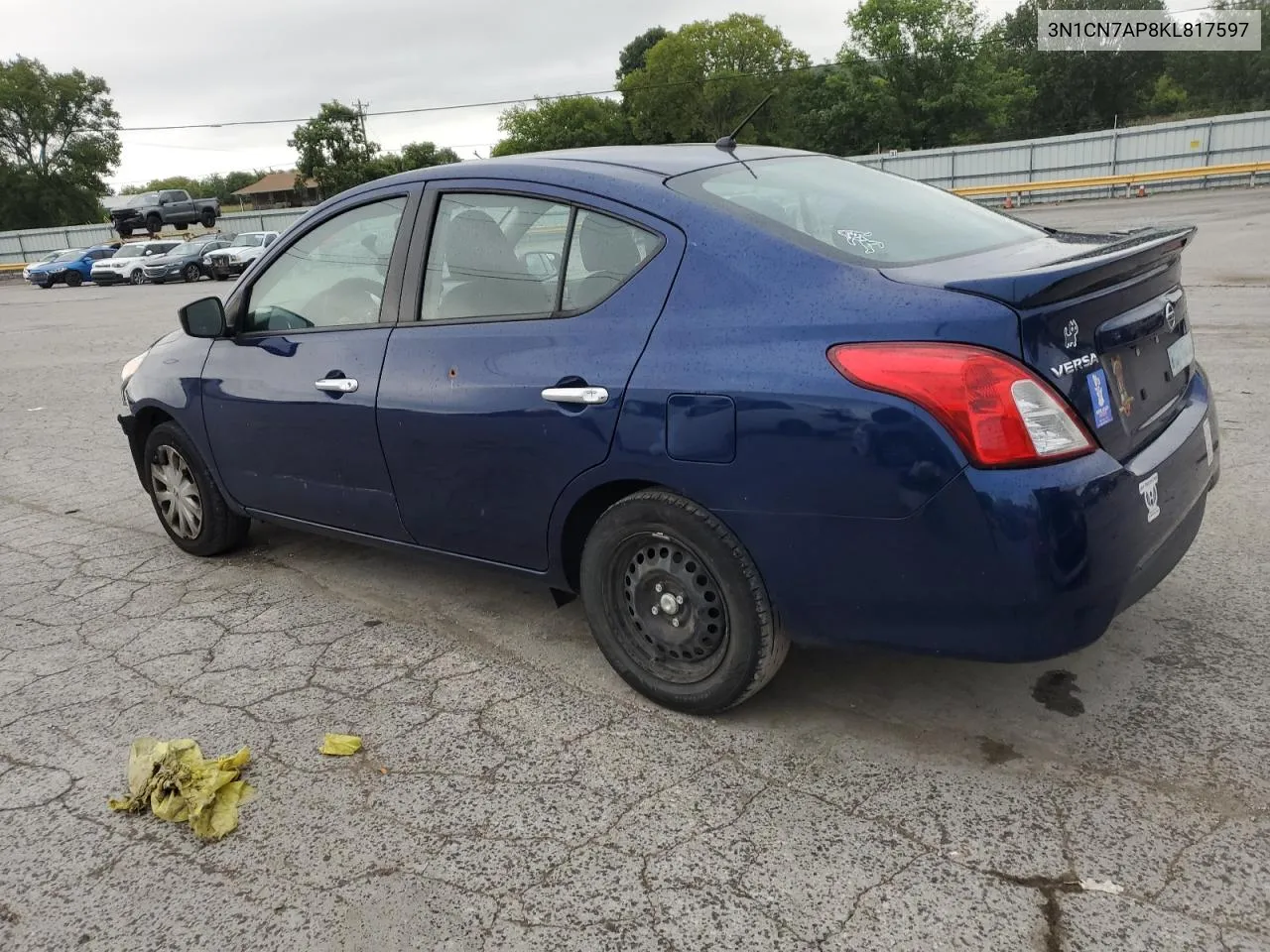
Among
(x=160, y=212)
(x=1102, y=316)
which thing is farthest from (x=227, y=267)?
(x=1102, y=316)

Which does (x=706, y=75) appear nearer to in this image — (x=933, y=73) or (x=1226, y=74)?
(x=933, y=73)

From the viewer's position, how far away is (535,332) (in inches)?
125

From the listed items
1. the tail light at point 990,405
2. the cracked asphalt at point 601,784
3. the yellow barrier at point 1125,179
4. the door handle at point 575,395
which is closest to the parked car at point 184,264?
the yellow barrier at point 1125,179

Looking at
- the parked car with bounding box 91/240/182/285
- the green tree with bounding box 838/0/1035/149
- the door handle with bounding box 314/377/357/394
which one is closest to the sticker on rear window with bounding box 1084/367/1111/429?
the door handle with bounding box 314/377/357/394

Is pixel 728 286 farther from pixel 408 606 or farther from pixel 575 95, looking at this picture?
pixel 575 95

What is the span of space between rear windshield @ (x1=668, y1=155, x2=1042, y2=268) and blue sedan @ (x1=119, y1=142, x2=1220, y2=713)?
0.7 inches

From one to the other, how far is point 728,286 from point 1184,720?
178cm

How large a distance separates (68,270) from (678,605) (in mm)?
39248

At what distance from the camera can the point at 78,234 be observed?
1933 inches

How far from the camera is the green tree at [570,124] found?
8100 centimetres

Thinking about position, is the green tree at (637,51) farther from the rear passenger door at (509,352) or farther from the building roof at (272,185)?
the rear passenger door at (509,352)

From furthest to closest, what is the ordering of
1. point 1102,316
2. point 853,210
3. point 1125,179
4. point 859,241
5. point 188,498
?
1. point 1125,179
2. point 188,498
3. point 853,210
4. point 859,241
5. point 1102,316

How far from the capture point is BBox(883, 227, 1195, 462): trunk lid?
2.42 meters

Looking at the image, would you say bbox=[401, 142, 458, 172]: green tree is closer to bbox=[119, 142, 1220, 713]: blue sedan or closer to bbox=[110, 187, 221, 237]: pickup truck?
bbox=[110, 187, 221, 237]: pickup truck
